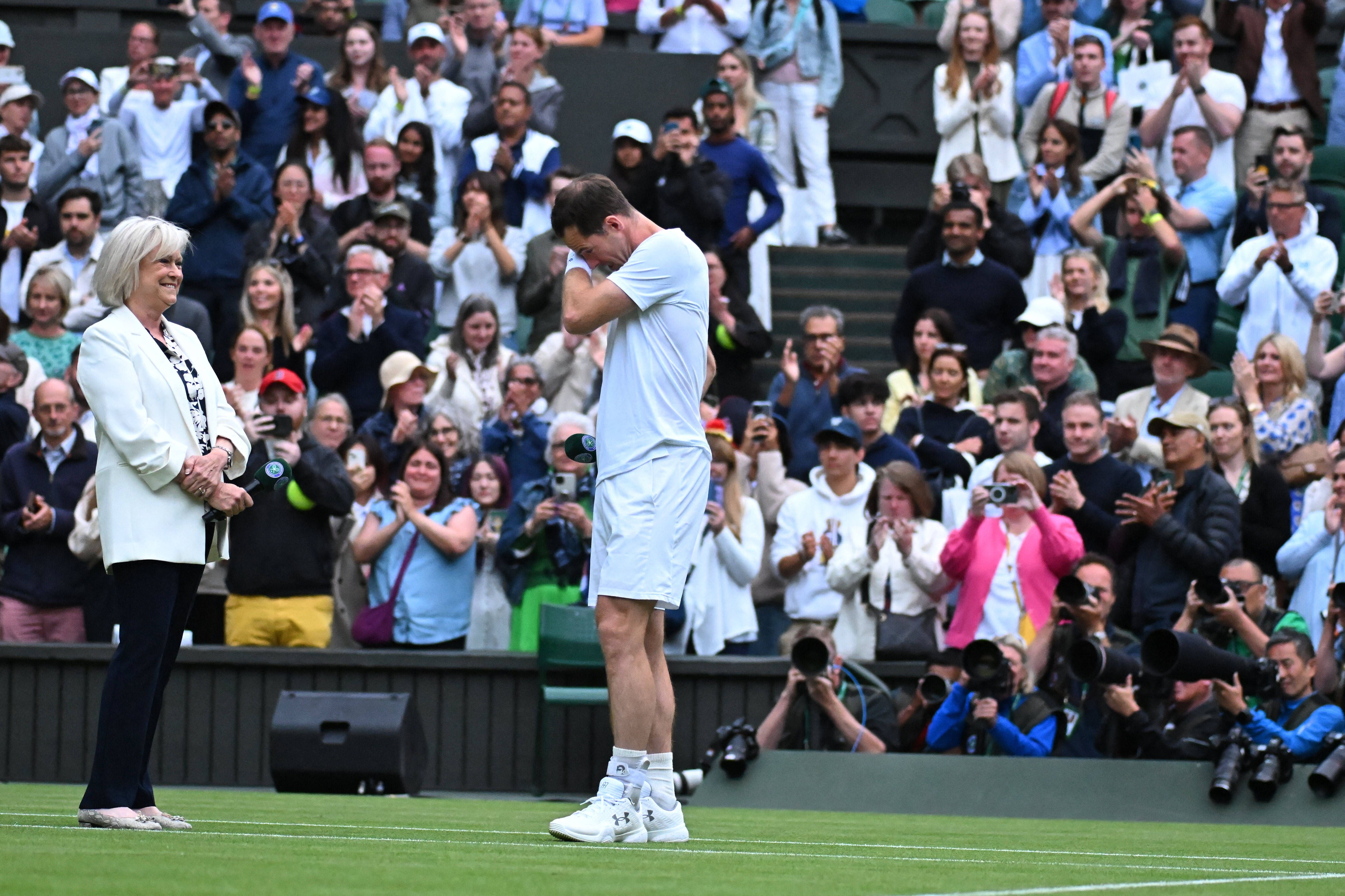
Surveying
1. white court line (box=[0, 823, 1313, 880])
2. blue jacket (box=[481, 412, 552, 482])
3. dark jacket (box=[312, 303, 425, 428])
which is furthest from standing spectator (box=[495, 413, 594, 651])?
white court line (box=[0, 823, 1313, 880])

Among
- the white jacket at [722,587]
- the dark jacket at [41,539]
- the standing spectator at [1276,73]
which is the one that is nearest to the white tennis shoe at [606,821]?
the white jacket at [722,587]

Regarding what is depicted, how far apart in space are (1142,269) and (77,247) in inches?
289

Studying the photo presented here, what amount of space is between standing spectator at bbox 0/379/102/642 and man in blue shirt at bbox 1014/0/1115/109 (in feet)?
26.0

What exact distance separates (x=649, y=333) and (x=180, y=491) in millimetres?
1490

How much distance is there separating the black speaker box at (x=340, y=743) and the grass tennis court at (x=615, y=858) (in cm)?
177

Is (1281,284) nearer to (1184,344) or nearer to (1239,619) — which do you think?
(1184,344)

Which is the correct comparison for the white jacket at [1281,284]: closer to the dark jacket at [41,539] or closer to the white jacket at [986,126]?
the white jacket at [986,126]

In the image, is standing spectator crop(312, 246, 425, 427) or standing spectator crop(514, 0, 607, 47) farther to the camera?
standing spectator crop(514, 0, 607, 47)

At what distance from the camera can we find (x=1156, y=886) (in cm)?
497

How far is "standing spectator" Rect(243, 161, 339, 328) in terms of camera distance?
13938 mm

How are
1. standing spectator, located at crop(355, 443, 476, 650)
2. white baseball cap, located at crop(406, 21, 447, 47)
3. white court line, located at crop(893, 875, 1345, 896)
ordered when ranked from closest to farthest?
white court line, located at crop(893, 875, 1345, 896) → standing spectator, located at crop(355, 443, 476, 650) → white baseball cap, located at crop(406, 21, 447, 47)

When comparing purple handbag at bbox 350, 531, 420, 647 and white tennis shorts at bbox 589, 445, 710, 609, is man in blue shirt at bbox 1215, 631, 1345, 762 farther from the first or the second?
purple handbag at bbox 350, 531, 420, 647

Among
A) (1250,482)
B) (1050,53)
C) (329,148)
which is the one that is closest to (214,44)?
(329,148)

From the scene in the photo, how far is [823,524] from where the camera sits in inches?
454
